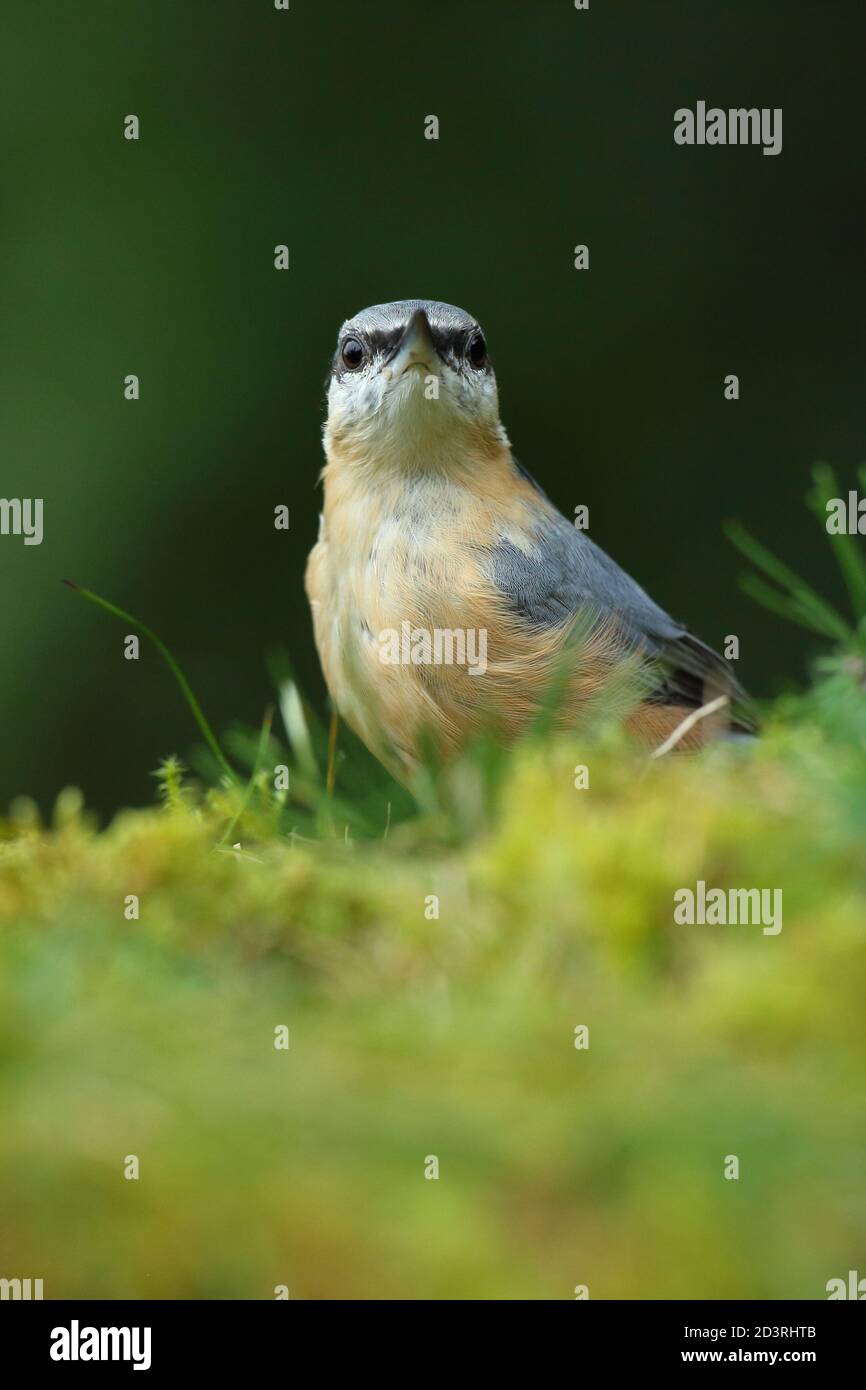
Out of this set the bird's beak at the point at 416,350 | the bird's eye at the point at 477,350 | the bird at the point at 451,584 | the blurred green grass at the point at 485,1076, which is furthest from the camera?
the bird's eye at the point at 477,350

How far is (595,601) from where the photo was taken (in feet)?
12.0

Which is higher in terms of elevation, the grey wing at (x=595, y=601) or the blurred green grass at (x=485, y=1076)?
the grey wing at (x=595, y=601)

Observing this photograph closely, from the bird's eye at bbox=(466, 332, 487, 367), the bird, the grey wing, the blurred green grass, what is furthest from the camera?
the bird's eye at bbox=(466, 332, 487, 367)

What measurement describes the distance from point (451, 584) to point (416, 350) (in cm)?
69

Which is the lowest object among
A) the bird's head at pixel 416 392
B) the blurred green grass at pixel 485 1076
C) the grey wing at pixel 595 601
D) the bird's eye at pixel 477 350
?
the blurred green grass at pixel 485 1076

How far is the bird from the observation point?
330cm

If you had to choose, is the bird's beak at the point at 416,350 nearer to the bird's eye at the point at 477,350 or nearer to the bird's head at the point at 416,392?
the bird's head at the point at 416,392

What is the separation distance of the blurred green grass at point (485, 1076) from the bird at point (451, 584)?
1.40 meters

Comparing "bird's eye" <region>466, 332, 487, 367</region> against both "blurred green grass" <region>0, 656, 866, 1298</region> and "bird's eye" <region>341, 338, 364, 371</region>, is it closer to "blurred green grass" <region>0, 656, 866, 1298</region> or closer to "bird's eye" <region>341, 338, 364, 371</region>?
"bird's eye" <region>341, 338, 364, 371</region>

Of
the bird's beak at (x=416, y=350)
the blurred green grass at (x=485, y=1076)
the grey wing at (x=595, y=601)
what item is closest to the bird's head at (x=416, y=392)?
the bird's beak at (x=416, y=350)

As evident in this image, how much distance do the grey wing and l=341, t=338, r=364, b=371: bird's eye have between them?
672mm

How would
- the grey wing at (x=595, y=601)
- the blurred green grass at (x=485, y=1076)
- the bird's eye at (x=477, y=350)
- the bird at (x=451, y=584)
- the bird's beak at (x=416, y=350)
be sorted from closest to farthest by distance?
the blurred green grass at (x=485, y=1076) < the bird at (x=451, y=584) < the grey wing at (x=595, y=601) < the bird's beak at (x=416, y=350) < the bird's eye at (x=477, y=350)

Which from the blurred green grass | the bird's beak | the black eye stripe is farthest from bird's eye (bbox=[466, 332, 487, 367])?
the blurred green grass

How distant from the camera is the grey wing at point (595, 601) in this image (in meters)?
3.49
